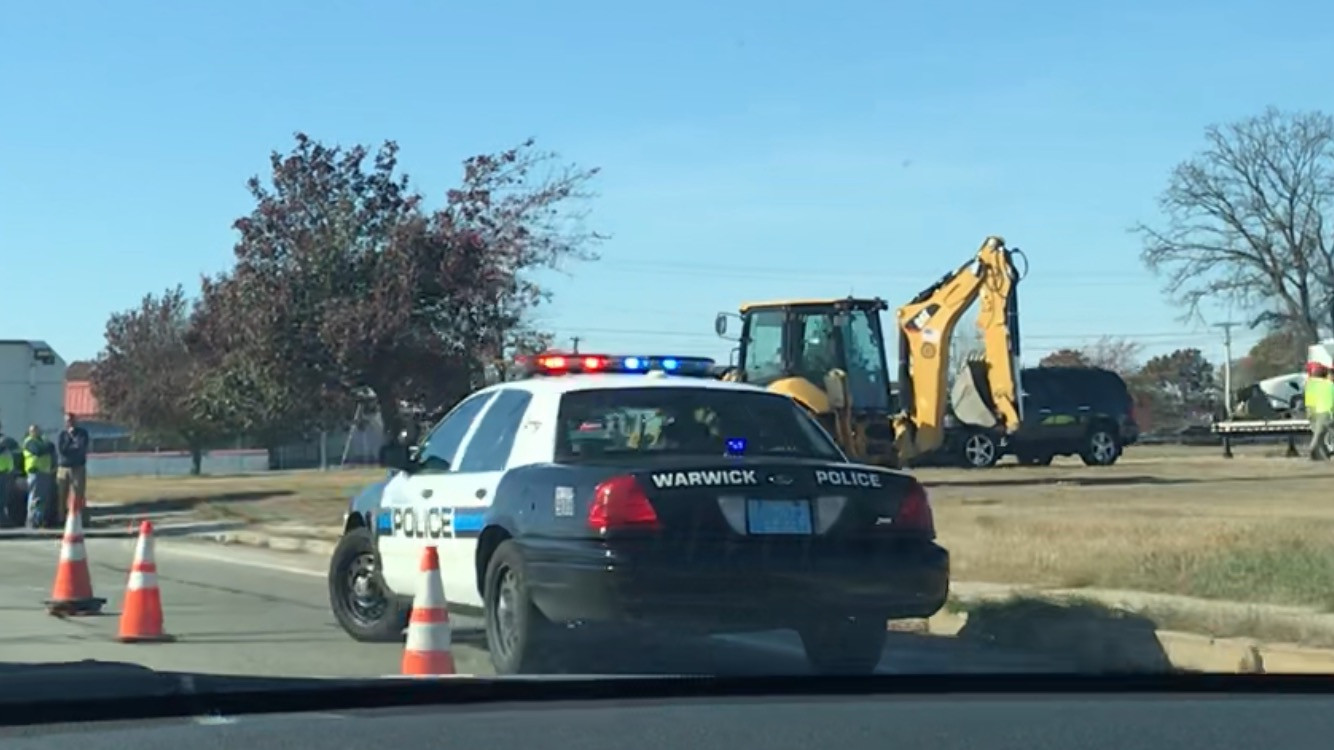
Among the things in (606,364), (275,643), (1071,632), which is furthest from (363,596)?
(1071,632)

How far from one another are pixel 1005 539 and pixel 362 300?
14938 millimetres

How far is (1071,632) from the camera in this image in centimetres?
948

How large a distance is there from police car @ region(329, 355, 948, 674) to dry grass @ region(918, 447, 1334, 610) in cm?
316

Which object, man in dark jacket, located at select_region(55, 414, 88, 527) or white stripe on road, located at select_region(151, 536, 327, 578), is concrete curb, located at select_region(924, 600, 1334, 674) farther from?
man in dark jacket, located at select_region(55, 414, 88, 527)

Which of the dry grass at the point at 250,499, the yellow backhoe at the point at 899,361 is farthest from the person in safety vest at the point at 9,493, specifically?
the yellow backhoe at the point at 899,361

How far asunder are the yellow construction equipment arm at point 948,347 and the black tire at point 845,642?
53.3 feet

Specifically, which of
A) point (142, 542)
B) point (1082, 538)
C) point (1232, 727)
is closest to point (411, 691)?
point (1232, 727)

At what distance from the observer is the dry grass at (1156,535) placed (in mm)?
10938

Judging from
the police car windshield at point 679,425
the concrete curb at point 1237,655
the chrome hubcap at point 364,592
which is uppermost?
the police car windshield at point 679,425

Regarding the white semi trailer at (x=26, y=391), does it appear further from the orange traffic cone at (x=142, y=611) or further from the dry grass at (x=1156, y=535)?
the orange traffic cone at (x=142, y=611)

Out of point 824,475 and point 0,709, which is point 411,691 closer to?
point 0,709

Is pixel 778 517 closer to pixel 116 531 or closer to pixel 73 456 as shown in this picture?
pixel 116 531

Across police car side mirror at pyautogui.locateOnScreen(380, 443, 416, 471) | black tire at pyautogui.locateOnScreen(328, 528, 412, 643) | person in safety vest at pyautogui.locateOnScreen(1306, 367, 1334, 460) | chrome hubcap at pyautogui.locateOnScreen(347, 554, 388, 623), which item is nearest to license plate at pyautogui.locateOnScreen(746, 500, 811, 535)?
police car side mirror at pyautogui.locateOnScreen(380, 443, 416, 471)

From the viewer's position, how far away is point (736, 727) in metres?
3.94
